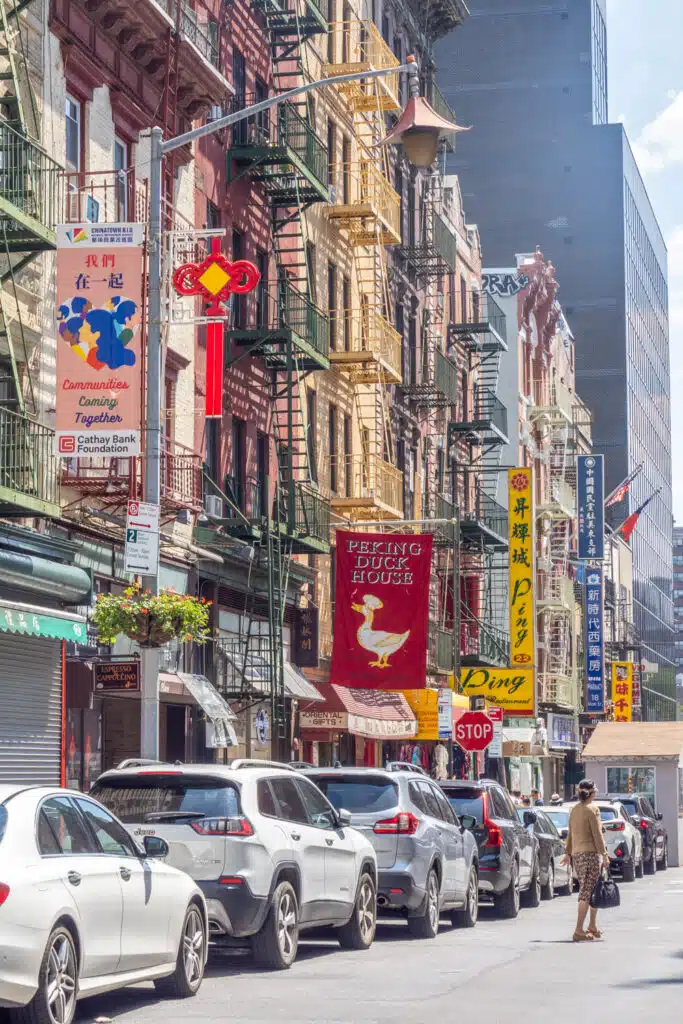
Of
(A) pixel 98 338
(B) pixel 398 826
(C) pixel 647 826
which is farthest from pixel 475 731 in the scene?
(B) pixel 398 826

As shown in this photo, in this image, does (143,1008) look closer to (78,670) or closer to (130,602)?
(130,602)

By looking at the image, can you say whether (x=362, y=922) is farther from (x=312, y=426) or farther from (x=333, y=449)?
(x=333, y=449)

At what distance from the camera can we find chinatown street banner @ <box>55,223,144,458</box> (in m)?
22.2

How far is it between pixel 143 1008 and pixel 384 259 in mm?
34011

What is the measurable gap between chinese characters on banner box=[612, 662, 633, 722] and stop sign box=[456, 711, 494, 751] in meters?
42.3

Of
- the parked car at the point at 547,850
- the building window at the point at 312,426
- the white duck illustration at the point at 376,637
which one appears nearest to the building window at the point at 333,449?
the building window at the point at 312,426

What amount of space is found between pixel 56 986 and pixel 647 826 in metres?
32.7

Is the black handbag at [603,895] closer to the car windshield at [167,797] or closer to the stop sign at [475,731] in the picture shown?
the car windshield at [167,797]

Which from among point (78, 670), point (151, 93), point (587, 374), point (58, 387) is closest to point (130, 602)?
point (58, 387)

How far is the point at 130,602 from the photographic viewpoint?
20141 mm

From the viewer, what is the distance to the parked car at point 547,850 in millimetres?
29953

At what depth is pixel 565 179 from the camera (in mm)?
102188

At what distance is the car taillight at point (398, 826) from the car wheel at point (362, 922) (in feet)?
3.70

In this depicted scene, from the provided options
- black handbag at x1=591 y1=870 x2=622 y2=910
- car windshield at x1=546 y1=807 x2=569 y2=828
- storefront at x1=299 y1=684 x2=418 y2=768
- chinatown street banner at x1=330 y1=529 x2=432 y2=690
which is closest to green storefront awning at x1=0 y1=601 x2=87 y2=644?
black handbag at x1=591 y1=870 x2=622 y2=910
